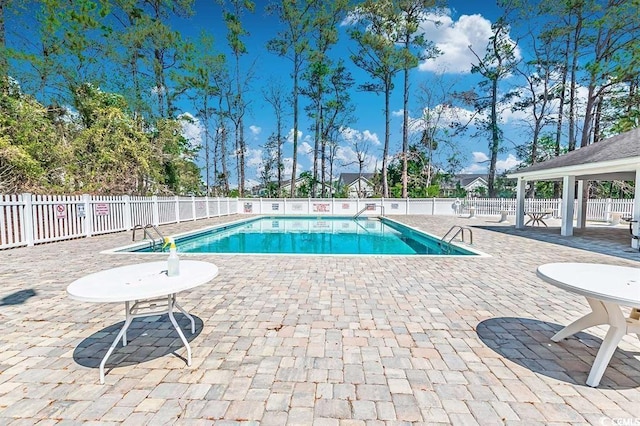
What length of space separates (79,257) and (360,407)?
6594 mm

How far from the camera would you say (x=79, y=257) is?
5.91 m

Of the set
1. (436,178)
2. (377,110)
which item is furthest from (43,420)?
(436,178)

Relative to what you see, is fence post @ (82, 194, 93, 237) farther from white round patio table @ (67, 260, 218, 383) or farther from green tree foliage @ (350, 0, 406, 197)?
green tree foliage @ (350, 0, 406, 197)

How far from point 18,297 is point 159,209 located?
8669mm

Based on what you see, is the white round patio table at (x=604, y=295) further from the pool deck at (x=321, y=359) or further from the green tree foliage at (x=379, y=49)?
the green tree foliage at (x=379, y=49)

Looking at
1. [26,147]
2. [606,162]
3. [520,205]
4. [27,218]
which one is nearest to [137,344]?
[27,218]

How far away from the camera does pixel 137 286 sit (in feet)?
6.93

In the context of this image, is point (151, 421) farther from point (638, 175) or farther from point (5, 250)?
point (638, 175)

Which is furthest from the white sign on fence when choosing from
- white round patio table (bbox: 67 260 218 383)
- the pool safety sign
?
white round patio table (bbox: 67 260 218 383)

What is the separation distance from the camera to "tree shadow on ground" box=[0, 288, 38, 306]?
11.4ft

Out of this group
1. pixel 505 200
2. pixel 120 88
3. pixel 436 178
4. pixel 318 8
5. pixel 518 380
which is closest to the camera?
pixel 518 380

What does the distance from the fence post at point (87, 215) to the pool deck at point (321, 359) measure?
501 centimetres

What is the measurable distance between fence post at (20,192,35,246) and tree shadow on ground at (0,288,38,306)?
4465 millimetres

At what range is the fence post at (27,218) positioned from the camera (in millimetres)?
6945
